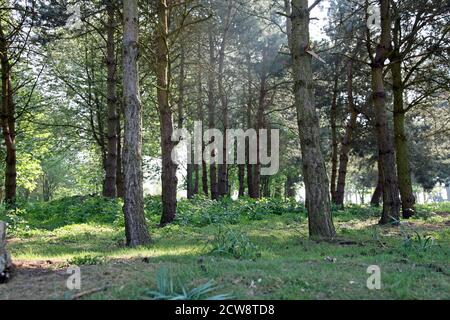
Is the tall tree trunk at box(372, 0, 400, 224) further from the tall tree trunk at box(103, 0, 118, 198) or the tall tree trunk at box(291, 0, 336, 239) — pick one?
the tall tree trunk at box(103, 0, 118, 198)

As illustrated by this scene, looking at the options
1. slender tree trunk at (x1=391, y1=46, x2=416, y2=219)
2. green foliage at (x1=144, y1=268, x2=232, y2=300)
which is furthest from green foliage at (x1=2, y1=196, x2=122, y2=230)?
green foliage at (x1=144, y1=268, x2=232, y2=300)

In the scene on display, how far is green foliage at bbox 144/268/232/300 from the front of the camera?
4227mm

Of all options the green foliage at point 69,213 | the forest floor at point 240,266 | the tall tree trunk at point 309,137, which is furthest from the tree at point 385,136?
the green foliage at point 69,213

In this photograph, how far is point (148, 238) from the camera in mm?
8375

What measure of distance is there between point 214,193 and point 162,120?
1165 centimetres

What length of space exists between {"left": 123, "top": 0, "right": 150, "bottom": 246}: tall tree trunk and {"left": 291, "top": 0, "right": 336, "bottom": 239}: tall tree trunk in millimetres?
3379

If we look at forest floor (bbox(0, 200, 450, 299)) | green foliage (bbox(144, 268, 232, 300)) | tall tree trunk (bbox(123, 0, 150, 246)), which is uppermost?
tall tree trunk (bbox(123, 0, 150, 246))

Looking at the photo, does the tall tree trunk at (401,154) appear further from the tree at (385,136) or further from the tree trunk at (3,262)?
the tree trunk at (3,262)

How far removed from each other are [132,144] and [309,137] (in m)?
3.65

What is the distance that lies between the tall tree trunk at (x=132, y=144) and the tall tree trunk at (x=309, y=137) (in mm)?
3379

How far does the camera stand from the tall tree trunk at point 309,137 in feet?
29.3

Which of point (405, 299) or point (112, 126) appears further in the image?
point (112, 126)

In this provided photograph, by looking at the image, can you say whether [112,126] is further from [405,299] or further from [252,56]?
[405,299]

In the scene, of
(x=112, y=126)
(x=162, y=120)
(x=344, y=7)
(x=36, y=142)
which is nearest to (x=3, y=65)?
(x=112, y=126)
